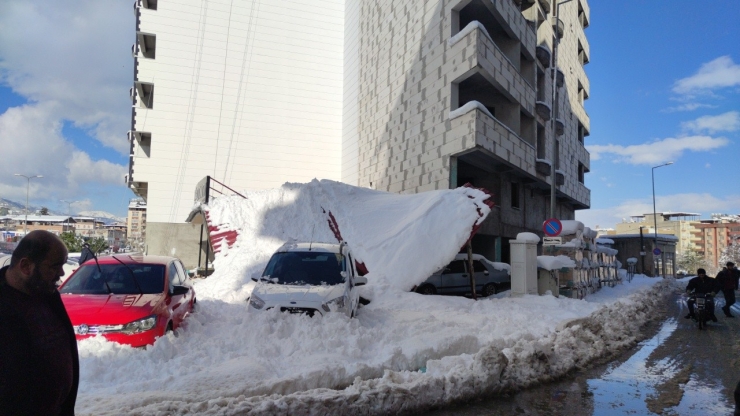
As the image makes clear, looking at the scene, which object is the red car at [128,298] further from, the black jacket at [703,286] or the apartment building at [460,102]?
the apartment building at [460,102]

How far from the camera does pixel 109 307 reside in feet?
20.3

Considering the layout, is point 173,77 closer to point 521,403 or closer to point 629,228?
point 521,403

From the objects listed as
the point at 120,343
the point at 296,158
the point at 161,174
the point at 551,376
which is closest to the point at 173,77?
the point at 161,174

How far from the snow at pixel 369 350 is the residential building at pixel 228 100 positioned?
18.0 m

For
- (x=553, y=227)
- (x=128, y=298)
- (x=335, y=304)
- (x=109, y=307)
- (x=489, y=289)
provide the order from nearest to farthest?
1. (x=109, y=307)
2. (x=128, y=298)
3. (x=335, y=304)
4. (x=553, y=227)
5. (x=489, y=289)

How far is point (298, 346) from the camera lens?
657cm

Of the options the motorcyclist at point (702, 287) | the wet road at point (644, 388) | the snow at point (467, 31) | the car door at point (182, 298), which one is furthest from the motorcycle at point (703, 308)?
the snow at point (467, 31)

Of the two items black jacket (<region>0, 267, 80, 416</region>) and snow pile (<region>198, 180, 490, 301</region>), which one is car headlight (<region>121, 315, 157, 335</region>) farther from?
snow pile (<region>198, 180, 490, 301</region>)

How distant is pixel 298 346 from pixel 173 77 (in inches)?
1105

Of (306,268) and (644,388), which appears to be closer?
(644,388)

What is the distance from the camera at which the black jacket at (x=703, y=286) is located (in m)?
12.2

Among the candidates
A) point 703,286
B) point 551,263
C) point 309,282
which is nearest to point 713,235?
point 703,286

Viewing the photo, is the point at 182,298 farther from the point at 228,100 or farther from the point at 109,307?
the point at 228,100

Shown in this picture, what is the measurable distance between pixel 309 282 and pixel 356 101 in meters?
24.6
